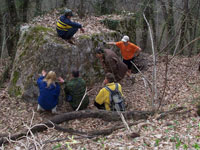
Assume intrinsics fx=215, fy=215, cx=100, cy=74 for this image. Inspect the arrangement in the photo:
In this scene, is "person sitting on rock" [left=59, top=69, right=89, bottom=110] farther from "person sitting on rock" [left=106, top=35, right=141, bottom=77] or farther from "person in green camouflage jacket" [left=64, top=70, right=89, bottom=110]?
"person sitting on rock" [left=106, top=35, right=141, bottom=77]

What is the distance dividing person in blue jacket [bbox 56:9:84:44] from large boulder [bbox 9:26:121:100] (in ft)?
0.73

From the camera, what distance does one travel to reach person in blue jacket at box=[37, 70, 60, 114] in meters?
5.93

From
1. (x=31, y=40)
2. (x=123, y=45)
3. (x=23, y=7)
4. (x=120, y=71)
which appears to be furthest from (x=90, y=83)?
(x=23, y=7)

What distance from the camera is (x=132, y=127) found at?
4.88 m

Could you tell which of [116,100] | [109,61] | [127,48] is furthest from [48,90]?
[127,48]

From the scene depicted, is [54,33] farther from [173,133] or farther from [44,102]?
[173,133]

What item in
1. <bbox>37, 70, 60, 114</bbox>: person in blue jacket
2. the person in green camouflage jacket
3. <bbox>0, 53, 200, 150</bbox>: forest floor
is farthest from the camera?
the person in green camouflage jacket

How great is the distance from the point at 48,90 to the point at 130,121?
241cm

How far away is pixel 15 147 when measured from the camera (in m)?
4.77

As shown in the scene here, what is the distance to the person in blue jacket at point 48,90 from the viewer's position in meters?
5.93

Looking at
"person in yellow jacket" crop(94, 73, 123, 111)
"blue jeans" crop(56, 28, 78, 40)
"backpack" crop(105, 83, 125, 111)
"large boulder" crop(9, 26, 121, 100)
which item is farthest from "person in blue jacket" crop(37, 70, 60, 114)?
"blue jeans" crop(56, 28, 78, 40)

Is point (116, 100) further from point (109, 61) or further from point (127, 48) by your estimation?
point (127, 48)

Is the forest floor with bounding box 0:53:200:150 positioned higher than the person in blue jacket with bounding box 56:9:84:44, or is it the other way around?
the person in blue jacket with bounding box 56:9:84:44

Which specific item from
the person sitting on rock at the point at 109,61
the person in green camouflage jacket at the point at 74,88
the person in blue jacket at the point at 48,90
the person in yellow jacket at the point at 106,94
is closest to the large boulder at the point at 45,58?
the person sitting on rock at the point at 109,61
